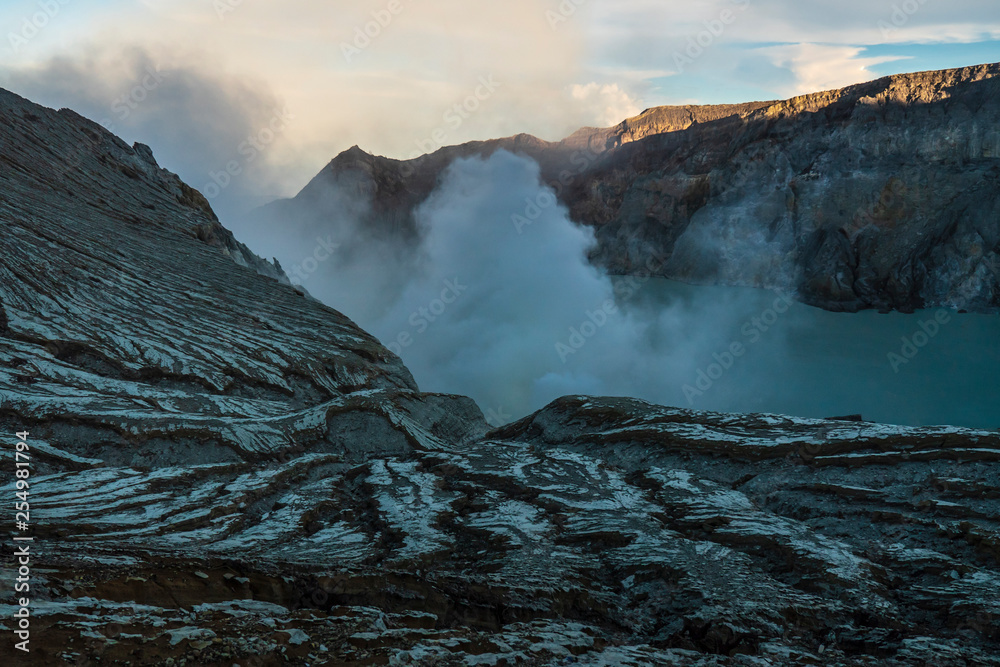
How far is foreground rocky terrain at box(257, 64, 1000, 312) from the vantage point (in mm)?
40344

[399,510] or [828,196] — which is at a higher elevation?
[828,196]

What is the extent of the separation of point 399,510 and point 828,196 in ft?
147

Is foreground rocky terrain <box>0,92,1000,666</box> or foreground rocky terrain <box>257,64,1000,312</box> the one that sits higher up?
foreground rocky terrain <box>257,64,1000,312</box>

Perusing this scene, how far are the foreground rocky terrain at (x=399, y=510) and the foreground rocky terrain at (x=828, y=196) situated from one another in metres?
37.2

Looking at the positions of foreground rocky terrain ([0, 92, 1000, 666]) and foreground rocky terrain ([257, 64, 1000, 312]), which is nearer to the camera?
foreground rocky terrain ([0, 92, 1000, 666])

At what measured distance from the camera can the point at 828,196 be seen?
1791 inches

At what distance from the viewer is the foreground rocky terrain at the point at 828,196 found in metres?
40.3

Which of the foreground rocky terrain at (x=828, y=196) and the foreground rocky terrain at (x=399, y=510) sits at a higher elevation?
the foreground rocky terrain at (x=828, y=196)

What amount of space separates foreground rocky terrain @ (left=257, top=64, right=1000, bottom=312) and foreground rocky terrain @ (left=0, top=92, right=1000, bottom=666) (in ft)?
122

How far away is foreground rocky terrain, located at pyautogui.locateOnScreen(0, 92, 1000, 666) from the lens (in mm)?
5309

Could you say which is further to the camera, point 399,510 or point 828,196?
point 828,196

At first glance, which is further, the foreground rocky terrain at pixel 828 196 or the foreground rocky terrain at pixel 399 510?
the foreground rocky terrain at pixel 828 196

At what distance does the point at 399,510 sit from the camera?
9.07 meters

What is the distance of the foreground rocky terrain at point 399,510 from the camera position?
5.31 m
